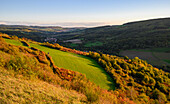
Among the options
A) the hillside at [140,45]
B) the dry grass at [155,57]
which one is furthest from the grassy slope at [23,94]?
the dry grass at [155,57]

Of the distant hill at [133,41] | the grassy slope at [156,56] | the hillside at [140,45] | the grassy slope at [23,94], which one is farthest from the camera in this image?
the distant hill at [133,41]

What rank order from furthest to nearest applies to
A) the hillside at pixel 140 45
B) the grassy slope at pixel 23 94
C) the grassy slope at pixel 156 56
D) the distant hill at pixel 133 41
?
the distant hill at pixel 133 41, the hillside at pixel 140 45, the grassy slope at pixel 156 56, the grassy slope at pixel 23 94

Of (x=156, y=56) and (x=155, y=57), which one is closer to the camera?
(x=155, y=57)

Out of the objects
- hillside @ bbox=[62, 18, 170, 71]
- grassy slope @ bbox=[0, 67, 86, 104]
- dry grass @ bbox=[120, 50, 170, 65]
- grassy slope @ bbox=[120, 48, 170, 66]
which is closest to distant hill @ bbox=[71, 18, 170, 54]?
hillside @ bbox=[62, 18, 170, 71]

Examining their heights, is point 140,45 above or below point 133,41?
below

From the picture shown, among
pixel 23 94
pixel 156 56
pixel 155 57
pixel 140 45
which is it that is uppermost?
pixel 23 94

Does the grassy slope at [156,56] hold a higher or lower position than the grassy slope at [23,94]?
lower

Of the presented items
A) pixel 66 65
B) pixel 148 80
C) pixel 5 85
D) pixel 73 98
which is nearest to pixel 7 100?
pixel 5 85

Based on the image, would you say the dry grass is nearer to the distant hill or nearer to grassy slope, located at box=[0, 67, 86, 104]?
the distant hill

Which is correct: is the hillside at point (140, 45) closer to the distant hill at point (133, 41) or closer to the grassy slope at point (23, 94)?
the distant hill at point (133, 41)

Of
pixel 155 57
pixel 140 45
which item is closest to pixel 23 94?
pixel 155 57

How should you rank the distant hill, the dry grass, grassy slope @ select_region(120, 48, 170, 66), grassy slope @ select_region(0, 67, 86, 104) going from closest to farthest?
grassy slope @ select_region(0, 67, 86, 104) → the dry grass → grassy slope @ select_region(120, 48, 170, 66) → the distant hill

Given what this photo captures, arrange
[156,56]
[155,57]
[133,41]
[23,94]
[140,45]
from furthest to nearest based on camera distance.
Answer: [133,41], [140,45], [156,56], [155,57], [23,94]

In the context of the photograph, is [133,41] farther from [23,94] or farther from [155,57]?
[23,94]
